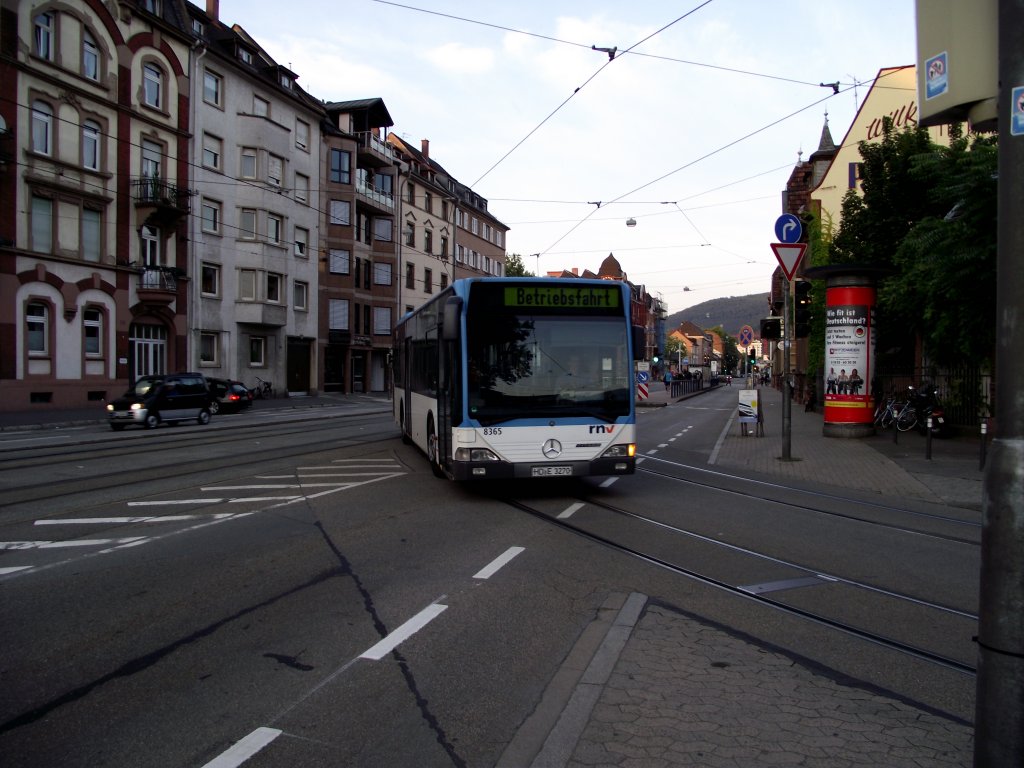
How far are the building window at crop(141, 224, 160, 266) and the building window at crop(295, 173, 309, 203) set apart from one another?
32.5ft

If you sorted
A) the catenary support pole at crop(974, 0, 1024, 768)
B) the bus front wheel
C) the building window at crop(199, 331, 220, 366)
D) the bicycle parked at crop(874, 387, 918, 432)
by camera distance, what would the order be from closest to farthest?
the catenary support pole at crop(974, 0, 1024, 768), the bus front wheel, the bicycle parked at crop(874, 387, 918, 432), the building window at crop(199, 331, 220, 366)

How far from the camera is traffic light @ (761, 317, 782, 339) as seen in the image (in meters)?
16.4

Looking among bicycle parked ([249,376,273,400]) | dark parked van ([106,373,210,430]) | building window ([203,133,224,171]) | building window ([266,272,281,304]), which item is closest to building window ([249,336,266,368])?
bicycle parked ([249,376,273,400])

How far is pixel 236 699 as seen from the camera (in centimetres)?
401

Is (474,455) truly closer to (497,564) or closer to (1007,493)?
(497,564)

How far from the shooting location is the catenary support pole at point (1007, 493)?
91.4 inches

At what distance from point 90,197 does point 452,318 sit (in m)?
26.1

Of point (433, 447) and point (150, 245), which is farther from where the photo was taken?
point (150, 245)

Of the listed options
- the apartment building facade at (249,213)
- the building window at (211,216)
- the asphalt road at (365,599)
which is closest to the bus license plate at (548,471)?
the asphalt road at (365,599)

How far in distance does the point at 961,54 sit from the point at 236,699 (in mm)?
4160

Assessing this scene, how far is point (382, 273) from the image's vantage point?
171 feet

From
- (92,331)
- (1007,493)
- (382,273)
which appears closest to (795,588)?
(1007,493)

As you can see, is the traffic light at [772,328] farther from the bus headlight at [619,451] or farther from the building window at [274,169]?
the building window at [274,169]

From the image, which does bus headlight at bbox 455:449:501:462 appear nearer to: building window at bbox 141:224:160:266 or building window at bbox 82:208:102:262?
building window at bbox 82:208:102:262
